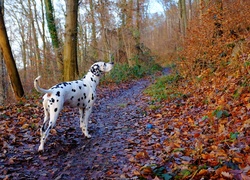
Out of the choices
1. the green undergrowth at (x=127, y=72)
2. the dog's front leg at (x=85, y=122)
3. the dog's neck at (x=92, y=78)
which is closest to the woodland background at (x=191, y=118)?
the dog's front leg at (x=85, y=122)

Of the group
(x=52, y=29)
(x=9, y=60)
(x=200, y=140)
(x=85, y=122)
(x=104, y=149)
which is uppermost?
(x=52, y=29)

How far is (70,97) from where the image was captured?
240 inches

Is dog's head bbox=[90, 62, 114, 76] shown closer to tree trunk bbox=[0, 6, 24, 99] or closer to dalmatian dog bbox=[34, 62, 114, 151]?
dalmatian dog bbox=[34, 62, 114, 151]

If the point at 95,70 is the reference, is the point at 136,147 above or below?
below

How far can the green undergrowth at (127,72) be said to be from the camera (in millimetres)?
19341

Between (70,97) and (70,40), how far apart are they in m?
8.26

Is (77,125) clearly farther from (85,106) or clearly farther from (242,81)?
(242,81)

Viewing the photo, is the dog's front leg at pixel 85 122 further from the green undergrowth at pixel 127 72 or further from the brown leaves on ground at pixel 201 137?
the green undergrowth at pixel 127 72

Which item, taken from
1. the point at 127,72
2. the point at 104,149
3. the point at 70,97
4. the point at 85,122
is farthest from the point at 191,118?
the point at 127,72

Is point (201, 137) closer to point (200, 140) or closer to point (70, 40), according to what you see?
point (200, 140)

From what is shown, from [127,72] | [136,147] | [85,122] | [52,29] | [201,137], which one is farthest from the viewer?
[127,72]

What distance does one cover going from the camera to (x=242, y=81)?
6.60m

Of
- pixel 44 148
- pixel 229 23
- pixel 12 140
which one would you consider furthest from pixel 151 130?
pixel 229 23

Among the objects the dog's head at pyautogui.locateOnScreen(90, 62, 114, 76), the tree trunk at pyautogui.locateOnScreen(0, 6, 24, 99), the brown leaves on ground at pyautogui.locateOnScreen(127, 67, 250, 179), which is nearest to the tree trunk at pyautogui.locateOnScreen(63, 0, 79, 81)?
the tree trunk at pyautogui.locateOnScreen(0, 6, 24, 99)
